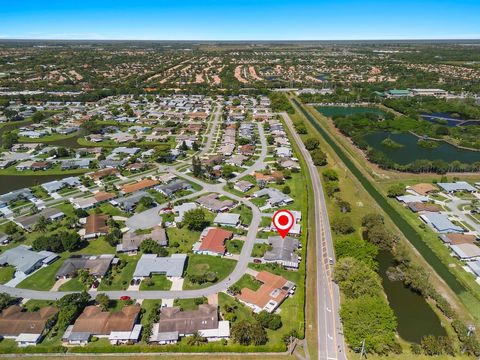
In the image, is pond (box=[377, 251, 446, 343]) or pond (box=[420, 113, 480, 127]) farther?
pond (box=[420, 113, 480, 127])

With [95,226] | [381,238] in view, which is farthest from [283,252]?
[95,226]

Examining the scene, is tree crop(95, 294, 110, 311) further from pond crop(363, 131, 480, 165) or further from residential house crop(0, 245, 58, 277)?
pond crop(363, 131, 480, 165)

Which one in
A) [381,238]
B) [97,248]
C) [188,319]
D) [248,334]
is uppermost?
[381,238]

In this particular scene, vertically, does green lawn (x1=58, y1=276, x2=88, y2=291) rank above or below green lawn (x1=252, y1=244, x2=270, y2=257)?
below

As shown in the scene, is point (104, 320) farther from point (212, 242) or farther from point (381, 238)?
point (381, 238)

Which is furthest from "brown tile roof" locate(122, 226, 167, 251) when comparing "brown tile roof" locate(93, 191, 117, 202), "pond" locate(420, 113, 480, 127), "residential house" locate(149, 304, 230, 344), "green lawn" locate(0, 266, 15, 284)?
"pond" locate(420, 113, 480, 127)

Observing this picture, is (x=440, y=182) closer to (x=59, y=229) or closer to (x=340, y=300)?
(x=340, y=300)
